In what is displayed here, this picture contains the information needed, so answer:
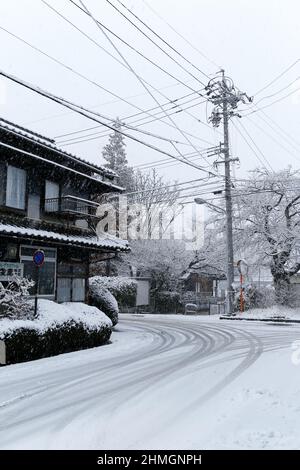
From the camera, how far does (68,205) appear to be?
18.3 m

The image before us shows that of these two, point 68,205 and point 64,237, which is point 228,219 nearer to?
point 68,205

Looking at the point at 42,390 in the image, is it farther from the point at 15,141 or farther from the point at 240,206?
the point at 240,206

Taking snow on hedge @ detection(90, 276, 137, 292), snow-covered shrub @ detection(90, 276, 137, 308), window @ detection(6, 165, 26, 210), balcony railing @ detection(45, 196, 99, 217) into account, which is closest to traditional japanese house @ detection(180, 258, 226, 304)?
snow-covered shrub @ detection(90, 276, 137, 308)

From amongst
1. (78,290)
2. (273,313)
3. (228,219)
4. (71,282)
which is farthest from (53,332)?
(273,313)

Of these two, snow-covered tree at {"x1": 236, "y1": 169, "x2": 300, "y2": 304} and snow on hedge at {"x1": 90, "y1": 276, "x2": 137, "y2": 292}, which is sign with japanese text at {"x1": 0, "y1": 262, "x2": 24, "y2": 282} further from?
snow on hedge at {"x1": 90, "y1": 276, "x2": 137, "y2": 292}

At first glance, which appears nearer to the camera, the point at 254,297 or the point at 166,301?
the point at 254,297

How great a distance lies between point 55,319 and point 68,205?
6529 mm

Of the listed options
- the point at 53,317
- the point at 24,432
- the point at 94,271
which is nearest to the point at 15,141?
the point at 53,317

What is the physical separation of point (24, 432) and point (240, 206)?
2481cm

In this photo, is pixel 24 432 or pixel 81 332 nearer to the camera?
pixel 24 432

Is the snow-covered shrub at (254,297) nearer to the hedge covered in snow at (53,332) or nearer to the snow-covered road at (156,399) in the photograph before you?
the snow-covered road at (156,399)
